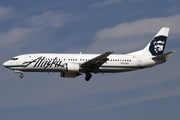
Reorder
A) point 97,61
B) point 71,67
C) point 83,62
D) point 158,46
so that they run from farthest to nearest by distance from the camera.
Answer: point 158,46
point 83,62
point 97,61
point 71,67

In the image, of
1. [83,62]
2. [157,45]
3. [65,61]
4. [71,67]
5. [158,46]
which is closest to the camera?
[71,67]

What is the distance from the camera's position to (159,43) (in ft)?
227

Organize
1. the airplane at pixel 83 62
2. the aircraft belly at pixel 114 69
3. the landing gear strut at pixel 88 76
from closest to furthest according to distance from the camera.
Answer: the airplane at pixel 83 62 → the aircraft belly at pixel 114 69 → the landing gear strut at pixel 88 76

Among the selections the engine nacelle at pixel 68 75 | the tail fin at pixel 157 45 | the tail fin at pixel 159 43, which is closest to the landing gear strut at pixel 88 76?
the engine nacelle at pixel 68 75

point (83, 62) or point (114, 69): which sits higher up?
point (83, 62)

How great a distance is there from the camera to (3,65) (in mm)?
63531

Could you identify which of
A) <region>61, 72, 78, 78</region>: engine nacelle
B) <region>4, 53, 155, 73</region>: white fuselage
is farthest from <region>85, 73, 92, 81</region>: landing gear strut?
<region>61, 72, 78, 78</region>: engine nacelle

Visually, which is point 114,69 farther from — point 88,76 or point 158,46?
point 158,46

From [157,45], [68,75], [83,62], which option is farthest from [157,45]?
[68,75]

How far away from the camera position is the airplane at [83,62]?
6156 cm

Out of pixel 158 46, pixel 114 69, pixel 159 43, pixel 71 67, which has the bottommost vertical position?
pixel 114 69

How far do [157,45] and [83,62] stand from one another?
1481cm

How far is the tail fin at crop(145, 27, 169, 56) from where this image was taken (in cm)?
6825

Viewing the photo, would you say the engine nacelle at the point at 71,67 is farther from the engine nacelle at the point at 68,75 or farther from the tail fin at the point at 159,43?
the tail fin at the point at 159,43
